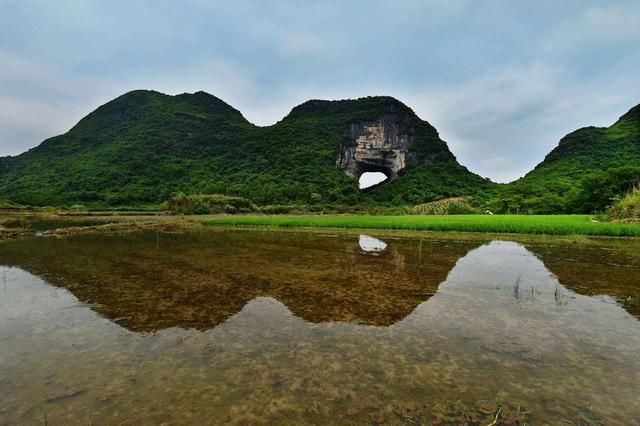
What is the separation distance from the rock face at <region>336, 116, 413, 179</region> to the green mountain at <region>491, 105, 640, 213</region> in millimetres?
35275

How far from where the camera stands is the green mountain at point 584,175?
125ft

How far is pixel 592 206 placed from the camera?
39.8 m

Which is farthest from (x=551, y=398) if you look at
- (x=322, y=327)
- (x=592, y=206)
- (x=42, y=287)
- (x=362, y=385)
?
(x=592, y=206)

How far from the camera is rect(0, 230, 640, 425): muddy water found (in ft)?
9.88

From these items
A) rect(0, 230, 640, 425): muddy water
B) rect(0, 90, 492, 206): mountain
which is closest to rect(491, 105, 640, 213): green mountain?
rect(0, 90, 492, 206): mountain

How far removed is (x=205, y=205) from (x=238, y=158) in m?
51.0

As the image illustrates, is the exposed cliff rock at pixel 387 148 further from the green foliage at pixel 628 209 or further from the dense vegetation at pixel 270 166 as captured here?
the green foliage at pixel 628 209

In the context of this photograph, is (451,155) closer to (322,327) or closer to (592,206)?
(592,206)

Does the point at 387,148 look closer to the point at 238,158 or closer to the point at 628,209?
the point at 238,158

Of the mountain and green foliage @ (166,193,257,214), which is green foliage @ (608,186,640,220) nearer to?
green foliage @ (166,193,257,214)

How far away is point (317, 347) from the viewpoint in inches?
172

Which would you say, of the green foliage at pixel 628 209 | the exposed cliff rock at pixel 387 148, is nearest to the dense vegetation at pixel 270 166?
the exposed cliff rock at pixel 387 148

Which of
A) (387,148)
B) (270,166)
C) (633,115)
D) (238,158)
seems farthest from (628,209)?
(238,158)

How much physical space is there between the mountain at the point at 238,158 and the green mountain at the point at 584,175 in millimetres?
18523
